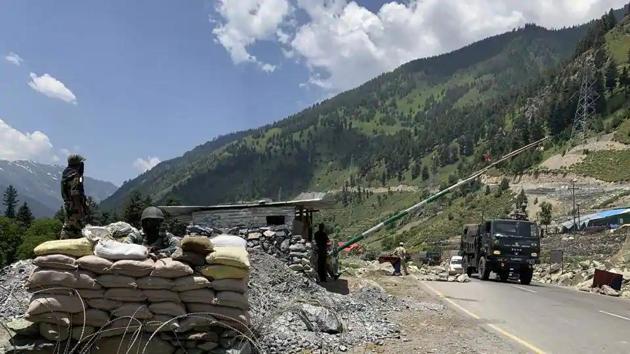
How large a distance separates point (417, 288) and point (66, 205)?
555 inches

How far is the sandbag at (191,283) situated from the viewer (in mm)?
6988

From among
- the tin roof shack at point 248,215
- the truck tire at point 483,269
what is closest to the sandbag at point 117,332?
the tin roof shack at point 248,215

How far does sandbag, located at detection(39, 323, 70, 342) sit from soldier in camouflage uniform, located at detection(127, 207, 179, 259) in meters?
1.46

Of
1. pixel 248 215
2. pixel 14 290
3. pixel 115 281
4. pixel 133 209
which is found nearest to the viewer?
pixel 115 281

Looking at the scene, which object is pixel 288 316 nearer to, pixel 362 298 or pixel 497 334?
pixel 497 334

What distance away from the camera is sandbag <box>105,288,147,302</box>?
688 cm

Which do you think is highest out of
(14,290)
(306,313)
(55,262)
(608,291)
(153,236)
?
(153,236)

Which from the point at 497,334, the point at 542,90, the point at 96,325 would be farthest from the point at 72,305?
the point at 542,90

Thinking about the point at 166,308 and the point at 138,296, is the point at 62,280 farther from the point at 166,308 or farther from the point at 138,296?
the point at 166,308

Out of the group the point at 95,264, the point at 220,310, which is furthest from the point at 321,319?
the point at 95,264

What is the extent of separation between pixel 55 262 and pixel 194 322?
1.84m

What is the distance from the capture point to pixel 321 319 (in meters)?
10.7

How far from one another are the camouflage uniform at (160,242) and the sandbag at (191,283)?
79cm

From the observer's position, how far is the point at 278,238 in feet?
57.0
